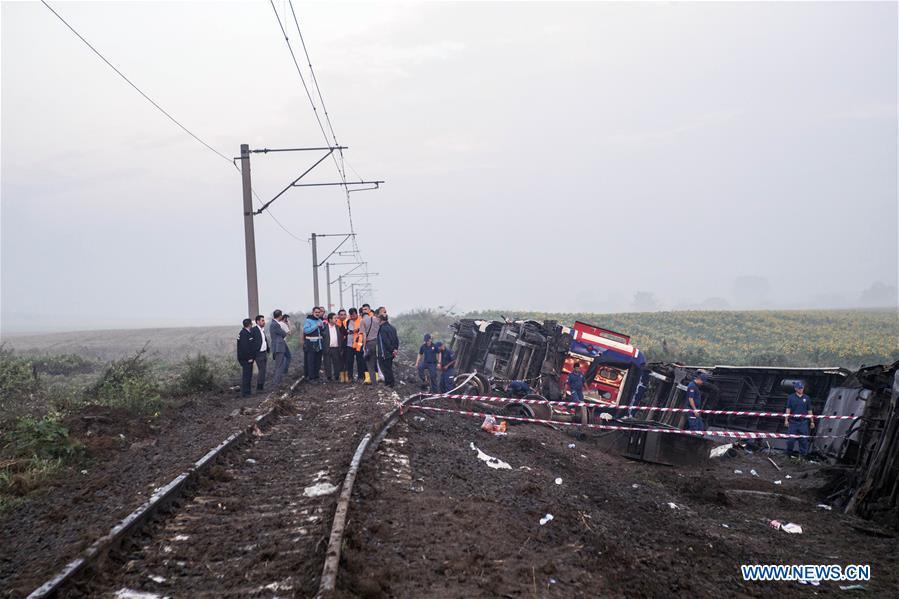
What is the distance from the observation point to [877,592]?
621 cm

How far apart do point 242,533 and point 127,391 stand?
9109 mm

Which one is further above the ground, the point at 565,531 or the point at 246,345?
the point at 246,345

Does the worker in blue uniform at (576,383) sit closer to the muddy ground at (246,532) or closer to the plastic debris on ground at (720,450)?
the plastic debris on ground at (720,450)

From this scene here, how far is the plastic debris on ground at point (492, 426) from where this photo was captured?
1320 cm

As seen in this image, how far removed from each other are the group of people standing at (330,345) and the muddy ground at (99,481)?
5.91 feet

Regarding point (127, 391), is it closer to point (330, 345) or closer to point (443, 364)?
point (330, 345)

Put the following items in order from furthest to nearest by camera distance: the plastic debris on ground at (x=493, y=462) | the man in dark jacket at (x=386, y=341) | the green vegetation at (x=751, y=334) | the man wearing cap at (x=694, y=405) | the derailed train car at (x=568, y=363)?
the green vegetation at (x=751, y=334) → the derailed train car at (x=568, y=363) → the man in dark jacket at (x=386, y=341) → the man wearing cap at (x=694, y=405) → the plastic debris on ground at (x=493, y=462)

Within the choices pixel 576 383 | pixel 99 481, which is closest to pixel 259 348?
pixel 576 383

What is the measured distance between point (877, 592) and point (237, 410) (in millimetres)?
10971

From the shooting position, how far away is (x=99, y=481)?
820cm

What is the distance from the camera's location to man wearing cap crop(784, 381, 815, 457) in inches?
565

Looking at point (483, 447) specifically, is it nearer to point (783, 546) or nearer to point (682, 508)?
point (682, 508)

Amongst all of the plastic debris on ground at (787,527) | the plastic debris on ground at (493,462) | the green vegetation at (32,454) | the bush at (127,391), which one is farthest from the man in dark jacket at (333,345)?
the plastic debris on ground at (787,527)

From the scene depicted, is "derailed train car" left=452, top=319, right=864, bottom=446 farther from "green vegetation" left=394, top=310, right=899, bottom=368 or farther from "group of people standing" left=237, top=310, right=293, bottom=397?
"green vegetation" left=394, top=310, right=899, bottom=368
